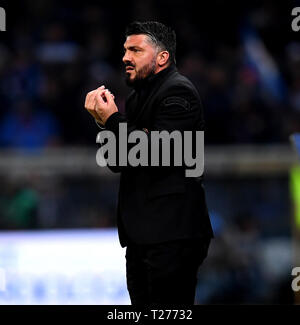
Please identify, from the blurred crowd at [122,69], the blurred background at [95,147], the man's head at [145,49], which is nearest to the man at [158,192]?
the man's head at [145,49]

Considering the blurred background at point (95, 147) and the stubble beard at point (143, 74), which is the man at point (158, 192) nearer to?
the stubble beard at point (143, 74)

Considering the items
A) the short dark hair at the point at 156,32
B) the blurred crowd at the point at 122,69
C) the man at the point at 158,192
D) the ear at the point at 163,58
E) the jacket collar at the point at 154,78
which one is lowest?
the man at the point at 158,192

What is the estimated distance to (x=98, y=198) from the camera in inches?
436

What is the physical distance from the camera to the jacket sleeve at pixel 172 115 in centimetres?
454

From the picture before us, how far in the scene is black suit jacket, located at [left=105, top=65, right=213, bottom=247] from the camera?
180 inches

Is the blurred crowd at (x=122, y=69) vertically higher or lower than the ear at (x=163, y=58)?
higher

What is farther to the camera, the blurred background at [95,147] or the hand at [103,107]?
the blurred background at [95,147]

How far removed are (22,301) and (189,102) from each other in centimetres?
552

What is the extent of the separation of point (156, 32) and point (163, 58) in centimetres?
13

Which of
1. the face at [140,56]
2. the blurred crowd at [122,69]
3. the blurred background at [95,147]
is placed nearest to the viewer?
the face at [140,56]

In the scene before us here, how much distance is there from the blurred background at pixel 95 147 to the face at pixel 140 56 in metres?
4.79

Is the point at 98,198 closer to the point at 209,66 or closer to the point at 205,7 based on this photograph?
the point at 209,66

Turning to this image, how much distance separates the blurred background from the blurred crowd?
18 mm

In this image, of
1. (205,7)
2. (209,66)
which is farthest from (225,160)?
(205,7)
